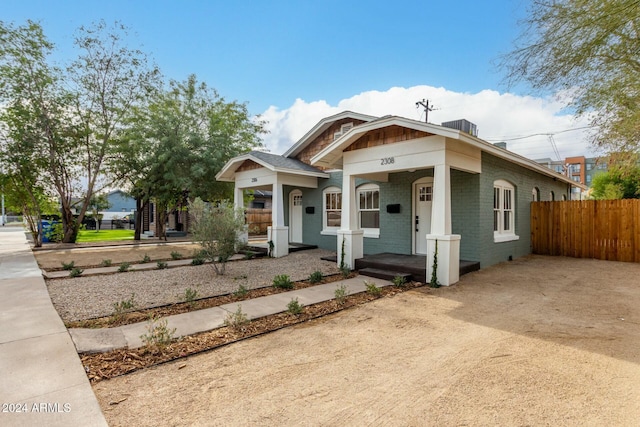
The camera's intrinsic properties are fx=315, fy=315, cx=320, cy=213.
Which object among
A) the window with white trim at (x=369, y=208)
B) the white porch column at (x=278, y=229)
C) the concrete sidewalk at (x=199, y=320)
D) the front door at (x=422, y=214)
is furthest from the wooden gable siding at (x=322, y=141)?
the concrete sidewalk at (x=199, y=320)

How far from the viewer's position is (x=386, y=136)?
25.7ft

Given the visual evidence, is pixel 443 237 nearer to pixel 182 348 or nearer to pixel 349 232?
pixel 349 232

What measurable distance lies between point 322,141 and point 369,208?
142 inches

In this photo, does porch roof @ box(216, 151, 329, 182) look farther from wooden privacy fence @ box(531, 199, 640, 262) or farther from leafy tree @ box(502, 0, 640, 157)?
wooden privacy fence @ box(531, 199, 640, 262)

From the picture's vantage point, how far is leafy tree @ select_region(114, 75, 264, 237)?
13500 mm

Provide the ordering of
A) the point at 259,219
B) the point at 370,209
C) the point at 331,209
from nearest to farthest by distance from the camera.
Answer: the point at 370,209
the point at 331,209
the point at 259,219

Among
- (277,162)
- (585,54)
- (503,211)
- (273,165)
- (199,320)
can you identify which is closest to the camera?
(199,320)

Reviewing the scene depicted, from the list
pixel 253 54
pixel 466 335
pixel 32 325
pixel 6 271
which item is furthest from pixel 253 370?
pixel 253 54

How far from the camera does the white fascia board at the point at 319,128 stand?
11167mm

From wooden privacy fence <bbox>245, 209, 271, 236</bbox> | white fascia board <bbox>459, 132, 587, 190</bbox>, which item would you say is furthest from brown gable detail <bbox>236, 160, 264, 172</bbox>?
wooden privacy fence <bbox>245, 209, 271, 236</bbox>

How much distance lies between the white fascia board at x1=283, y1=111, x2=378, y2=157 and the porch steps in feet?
17.9

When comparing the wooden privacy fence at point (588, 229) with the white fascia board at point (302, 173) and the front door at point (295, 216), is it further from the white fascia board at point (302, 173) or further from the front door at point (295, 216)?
the front door at point (295, 216)

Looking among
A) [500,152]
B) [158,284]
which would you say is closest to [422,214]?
[500,152]

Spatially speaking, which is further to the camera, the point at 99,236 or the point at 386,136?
the point at 99,236
